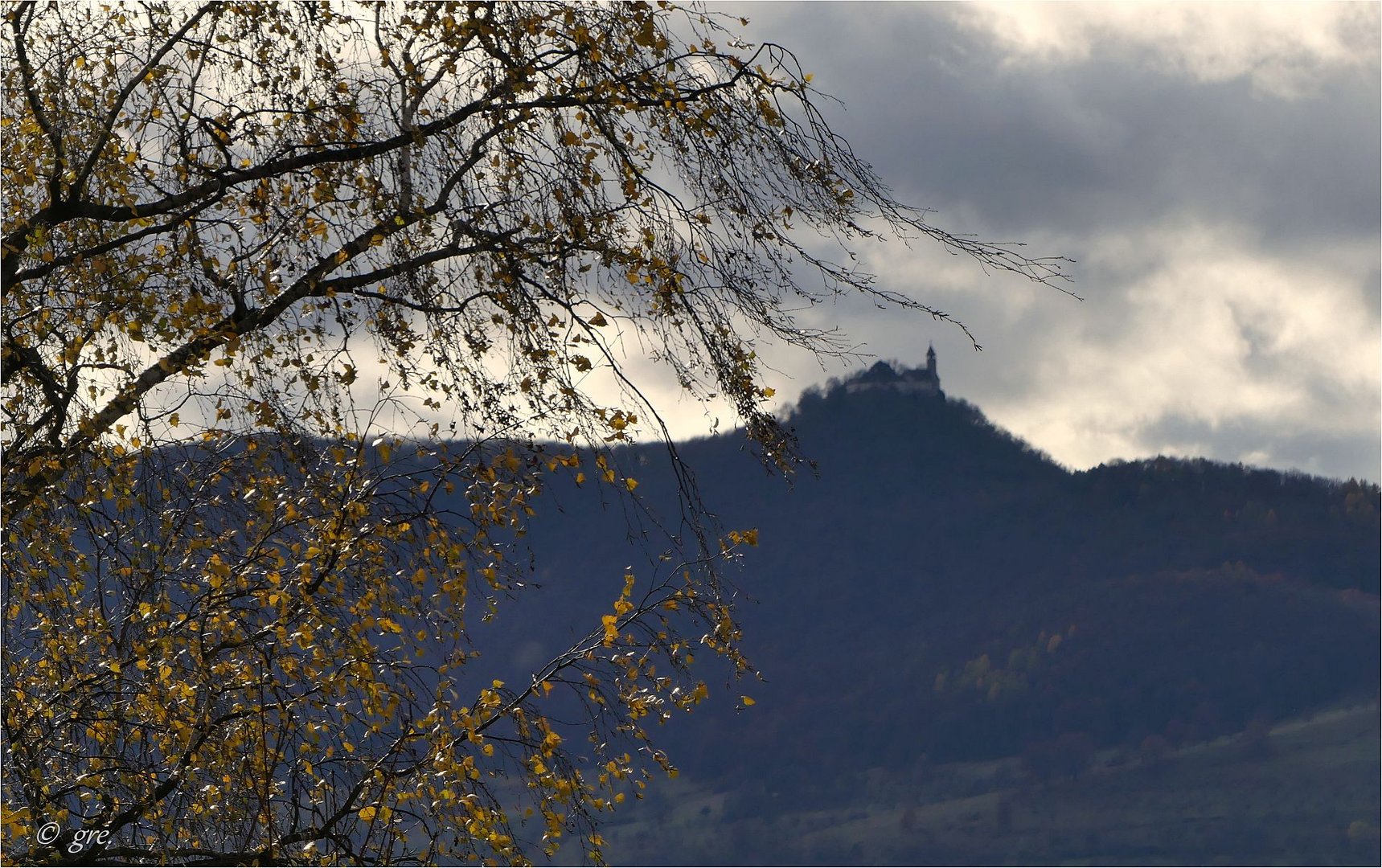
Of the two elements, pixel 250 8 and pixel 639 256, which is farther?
pixel 250 8

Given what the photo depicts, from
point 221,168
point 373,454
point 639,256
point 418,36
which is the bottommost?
point 373,454

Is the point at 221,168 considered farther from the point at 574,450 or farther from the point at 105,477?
the point at 574,450

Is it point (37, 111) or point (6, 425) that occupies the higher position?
point (37, 111)

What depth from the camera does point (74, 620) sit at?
22.2 feet

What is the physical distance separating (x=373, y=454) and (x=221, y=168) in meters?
1.53

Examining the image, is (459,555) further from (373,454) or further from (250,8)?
(250,8)

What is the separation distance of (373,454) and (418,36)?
202 centimetres

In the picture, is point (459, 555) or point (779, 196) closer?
point (459, 555)

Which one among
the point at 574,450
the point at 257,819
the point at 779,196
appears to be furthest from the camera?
the point at 779,196

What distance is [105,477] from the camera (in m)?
6.39

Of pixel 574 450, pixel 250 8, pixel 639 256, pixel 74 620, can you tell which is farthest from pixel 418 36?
pixel 74 620

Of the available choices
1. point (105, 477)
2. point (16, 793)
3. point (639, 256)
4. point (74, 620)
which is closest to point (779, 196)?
point (639, 256)

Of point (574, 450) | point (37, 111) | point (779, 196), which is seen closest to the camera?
point (574, 450)

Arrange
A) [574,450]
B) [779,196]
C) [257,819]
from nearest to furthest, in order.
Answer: [257,819], [574,450], [779,196]
